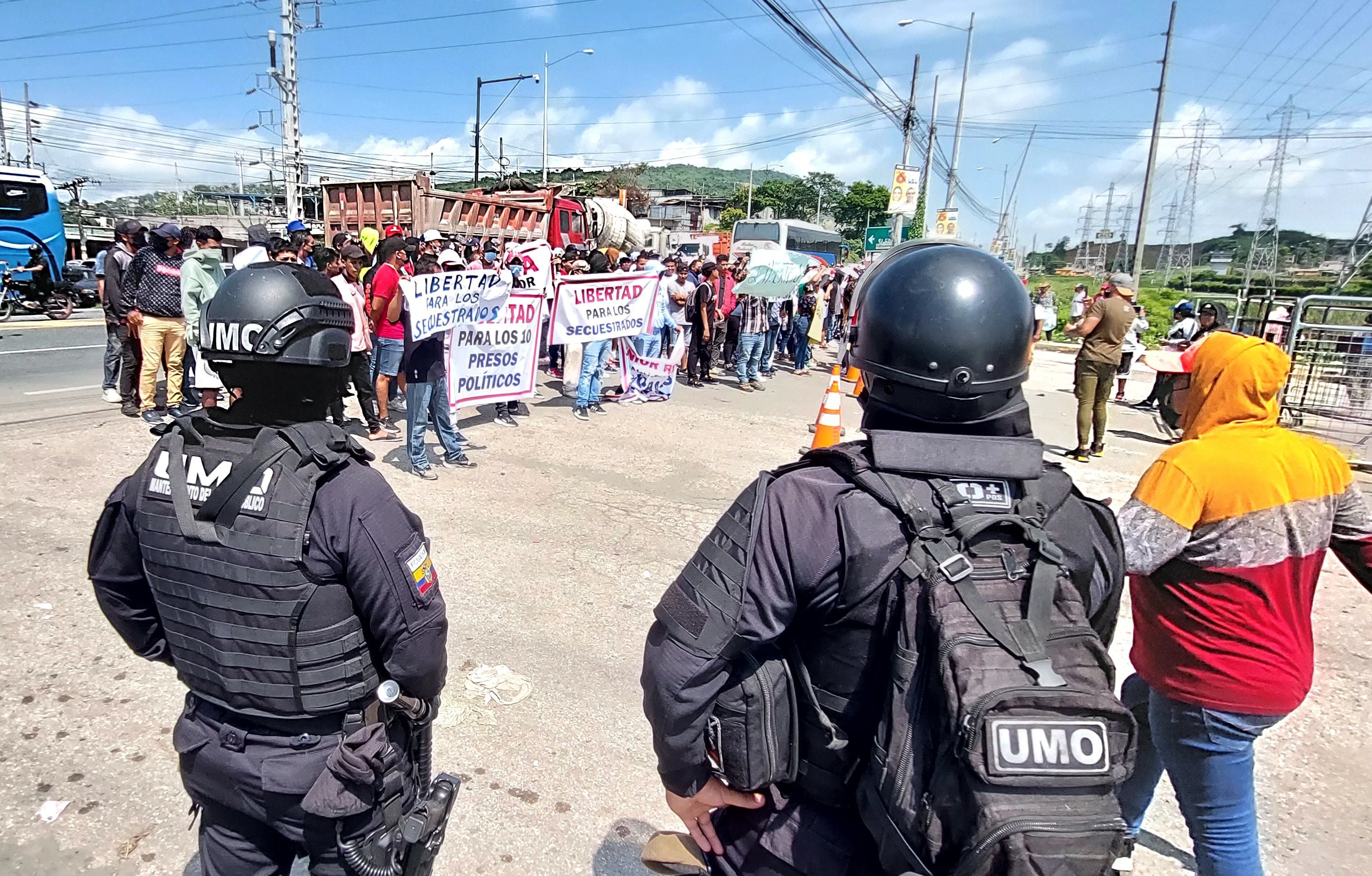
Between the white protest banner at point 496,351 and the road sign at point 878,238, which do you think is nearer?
the white protest banner at point 496,351

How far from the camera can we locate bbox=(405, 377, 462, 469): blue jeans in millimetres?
6309

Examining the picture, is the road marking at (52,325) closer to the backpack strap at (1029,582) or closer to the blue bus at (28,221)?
the blue bus at (28,221)

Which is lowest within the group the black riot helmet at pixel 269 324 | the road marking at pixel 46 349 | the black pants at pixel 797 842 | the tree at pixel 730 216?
the road marking at pixel 46 349

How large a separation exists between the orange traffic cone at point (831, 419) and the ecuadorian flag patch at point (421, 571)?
20.1ft

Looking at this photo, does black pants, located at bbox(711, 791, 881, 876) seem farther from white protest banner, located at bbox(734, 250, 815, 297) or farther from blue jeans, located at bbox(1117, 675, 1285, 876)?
white protest banner, located at bbox(734, 250, 815, 297)

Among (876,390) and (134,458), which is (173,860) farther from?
(134,458)

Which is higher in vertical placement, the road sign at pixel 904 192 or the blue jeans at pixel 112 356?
the road sign at pixel 904 192

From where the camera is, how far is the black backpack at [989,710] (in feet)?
3.36

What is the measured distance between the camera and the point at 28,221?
52.3 feet

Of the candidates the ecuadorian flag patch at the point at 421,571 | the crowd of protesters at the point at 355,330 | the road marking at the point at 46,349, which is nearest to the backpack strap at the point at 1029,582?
the ecuadorian flag patch at the point at 421,571

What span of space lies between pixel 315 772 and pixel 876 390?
146 cm

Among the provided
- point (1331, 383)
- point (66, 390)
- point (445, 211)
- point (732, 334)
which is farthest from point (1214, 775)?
point (445, 211)

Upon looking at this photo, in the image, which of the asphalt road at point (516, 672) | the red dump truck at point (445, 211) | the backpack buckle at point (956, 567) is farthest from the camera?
the red dump truck at point (445, 211)

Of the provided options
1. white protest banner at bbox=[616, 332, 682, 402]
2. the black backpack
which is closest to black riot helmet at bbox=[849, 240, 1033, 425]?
the black backpack
